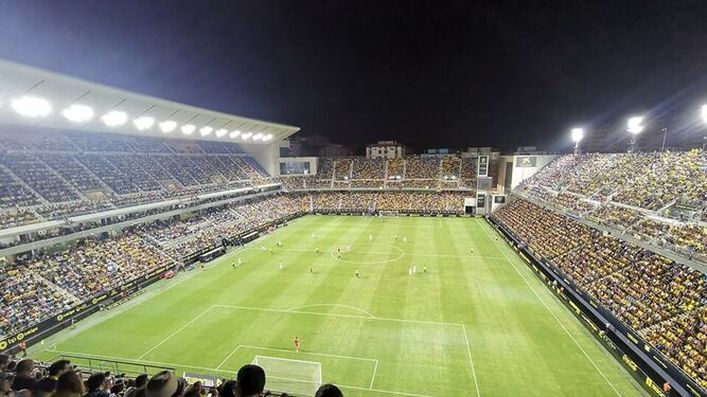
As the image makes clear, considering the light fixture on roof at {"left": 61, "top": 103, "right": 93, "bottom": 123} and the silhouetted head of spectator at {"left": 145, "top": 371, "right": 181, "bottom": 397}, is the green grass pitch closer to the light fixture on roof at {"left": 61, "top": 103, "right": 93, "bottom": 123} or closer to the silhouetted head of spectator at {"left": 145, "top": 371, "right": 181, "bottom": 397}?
the silhouetted head of spectator at {"left": 145, "top": 371, "right": 181, "bottom": 397}

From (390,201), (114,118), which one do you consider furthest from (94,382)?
(390,201)

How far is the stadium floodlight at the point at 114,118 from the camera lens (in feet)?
102

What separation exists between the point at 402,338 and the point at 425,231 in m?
26.0

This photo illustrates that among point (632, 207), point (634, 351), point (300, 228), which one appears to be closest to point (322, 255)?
point (300, 228)

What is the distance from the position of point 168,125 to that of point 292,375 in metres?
33.4

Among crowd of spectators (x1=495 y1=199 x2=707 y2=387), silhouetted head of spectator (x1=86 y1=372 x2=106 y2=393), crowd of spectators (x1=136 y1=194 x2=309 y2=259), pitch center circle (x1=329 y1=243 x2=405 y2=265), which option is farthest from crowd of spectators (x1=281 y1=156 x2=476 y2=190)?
silhouetted head of spectator (x1=86 y1=372 x2=106 y2=393)

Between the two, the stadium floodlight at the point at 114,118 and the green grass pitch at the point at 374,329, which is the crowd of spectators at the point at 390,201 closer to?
the green grass pitch at the point at 374,329

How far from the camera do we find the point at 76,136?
124ft

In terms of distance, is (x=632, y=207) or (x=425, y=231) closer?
(x=632, y=207)

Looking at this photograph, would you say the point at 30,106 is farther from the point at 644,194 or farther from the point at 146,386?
the point at 644,194

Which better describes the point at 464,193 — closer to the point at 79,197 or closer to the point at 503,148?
the point at 503,148

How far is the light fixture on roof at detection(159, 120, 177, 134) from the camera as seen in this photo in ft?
126

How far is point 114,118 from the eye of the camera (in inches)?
1246

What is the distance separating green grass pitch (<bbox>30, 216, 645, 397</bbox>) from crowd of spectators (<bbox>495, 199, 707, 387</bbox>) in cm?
210
